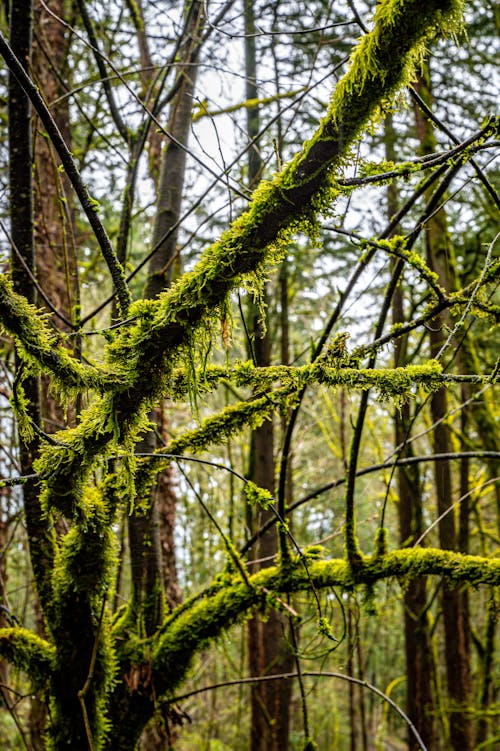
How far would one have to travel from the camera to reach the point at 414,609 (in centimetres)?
551

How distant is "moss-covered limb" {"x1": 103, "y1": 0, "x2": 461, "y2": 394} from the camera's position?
107 centimetres

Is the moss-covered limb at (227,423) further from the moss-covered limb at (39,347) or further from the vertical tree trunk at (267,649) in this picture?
the vertical tree trunk at (267,649)

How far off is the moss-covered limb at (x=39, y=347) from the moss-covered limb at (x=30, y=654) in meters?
1.16

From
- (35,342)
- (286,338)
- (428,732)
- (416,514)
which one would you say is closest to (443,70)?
(286,338)

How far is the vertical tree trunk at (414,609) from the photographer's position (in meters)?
5.14

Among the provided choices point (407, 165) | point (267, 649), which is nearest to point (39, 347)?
point (407, 165)

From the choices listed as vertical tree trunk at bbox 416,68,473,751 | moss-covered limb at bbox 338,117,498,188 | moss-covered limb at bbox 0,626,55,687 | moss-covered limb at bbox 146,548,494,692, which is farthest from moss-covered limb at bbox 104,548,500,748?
vertical tree trunk at bbox 416,68,473,751

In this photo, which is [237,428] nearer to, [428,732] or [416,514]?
[416,514]

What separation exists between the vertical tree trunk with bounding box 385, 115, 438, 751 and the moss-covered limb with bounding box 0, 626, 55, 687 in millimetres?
3633

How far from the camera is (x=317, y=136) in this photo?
116 cm

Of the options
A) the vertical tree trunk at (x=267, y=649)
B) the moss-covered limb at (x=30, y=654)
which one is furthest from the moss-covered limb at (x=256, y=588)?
the vertical tree trunk at (x=267, y=649)

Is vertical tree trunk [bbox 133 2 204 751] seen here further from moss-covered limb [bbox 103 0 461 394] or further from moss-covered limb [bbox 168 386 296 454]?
moss-covered limb [bbox 103 0 461 394]

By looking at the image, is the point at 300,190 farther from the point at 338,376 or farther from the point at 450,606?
the point at 450,606

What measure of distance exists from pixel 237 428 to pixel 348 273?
529cm
